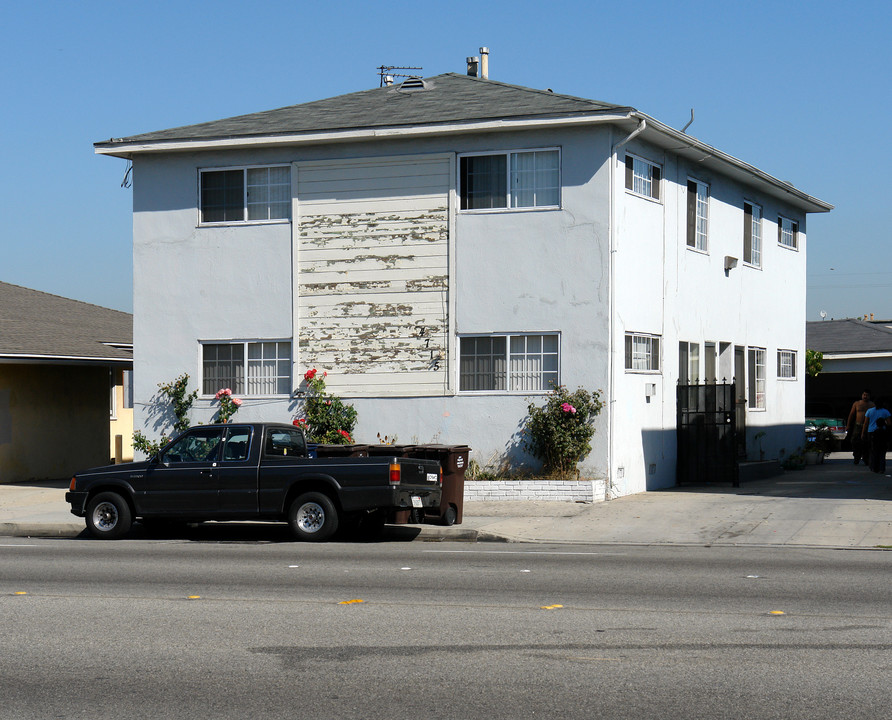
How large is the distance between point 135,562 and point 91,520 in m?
3.44

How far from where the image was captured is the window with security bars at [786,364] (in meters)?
29.2

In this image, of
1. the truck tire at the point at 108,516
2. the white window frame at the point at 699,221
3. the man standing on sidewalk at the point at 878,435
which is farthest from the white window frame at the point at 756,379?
the truck tire at the point at 108,516

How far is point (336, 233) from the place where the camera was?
2180 cm

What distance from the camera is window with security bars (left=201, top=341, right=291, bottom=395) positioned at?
22.2 meters

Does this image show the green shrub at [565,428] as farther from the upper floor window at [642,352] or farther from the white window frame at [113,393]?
the white window frame at [113,393]

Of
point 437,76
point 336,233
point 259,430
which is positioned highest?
point 437,76

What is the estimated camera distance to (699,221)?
2439 cm

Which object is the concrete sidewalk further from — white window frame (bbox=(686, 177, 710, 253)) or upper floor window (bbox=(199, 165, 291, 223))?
upper floor window (bbox=(199, 165, 291, 223))

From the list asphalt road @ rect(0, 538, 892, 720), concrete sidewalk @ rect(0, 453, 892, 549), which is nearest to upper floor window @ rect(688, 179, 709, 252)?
concrete sidewalk @ rect(0, 453, 892, 549)

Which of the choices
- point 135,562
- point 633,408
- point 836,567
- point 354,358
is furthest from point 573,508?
point 135,562

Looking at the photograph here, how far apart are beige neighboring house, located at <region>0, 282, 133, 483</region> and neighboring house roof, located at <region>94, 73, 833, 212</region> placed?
6.44m

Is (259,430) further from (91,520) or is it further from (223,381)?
(223,381)

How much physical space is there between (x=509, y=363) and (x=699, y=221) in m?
6.25

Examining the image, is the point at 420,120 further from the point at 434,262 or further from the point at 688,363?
the point at 688,363
